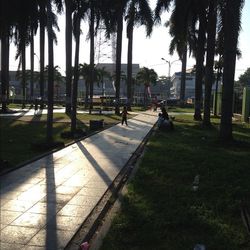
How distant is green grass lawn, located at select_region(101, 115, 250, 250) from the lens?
20.8 feet

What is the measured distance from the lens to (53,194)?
29.4 feet

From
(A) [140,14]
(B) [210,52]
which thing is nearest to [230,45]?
(B) [210,52]

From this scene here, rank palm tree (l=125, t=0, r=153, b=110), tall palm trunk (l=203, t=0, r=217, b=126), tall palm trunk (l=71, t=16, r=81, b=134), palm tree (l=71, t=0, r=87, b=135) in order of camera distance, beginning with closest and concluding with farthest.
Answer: palm tree (l=71, t=0, r=87, b=135) < tall palm trunk (l=71, t=16, r=81, b=134) < tall palm trunk (l=203, t=0, r=217, b=126) < palm tree (l=125, t=0, r=153, b=110)

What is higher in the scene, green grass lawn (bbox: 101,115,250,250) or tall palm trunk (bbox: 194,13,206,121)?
tall palm trunk (bbox: 194,13,206,121)

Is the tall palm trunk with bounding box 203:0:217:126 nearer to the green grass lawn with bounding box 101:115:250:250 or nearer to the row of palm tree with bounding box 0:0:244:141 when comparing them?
the row of palm tree with bounding box 0:0:244:141

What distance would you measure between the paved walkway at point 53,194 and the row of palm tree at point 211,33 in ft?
15.7

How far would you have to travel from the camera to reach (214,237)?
21.1ft

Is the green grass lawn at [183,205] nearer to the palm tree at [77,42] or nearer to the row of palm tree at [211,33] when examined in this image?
the row of palm tree at [211,33]

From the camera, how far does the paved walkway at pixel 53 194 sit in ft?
21.1

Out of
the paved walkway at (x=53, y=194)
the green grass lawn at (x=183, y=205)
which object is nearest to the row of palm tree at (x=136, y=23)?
the paved walkway at (x=53, y=194)

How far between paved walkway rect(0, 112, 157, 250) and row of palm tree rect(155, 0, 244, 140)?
15.7ft

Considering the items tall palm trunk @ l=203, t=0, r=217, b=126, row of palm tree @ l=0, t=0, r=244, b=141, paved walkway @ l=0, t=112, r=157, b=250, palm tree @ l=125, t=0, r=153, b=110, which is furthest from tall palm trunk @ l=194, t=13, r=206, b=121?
paved walkway @ l=0, t=112, r=157, b=250

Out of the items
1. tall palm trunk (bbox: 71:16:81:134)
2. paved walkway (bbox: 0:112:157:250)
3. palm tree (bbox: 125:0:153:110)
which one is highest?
palm tree (bbox: 125:0:153:110)

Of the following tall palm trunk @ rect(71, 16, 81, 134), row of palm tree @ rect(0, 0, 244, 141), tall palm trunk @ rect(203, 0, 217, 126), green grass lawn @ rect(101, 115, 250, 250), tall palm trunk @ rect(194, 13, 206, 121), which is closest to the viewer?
green grass lawn @ rect(101, 115, 250, 250)
